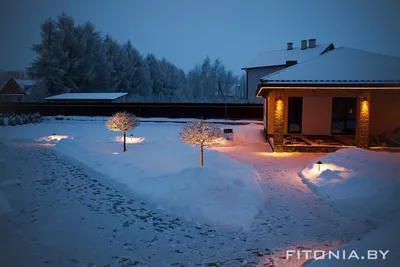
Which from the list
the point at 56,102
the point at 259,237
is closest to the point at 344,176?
the point at 259,237

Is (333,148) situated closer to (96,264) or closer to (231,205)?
(231,205)

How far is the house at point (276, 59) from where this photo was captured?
34.1 meters

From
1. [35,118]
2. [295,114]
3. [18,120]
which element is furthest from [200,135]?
[35,118]

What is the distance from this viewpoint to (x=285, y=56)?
35625 millimetres

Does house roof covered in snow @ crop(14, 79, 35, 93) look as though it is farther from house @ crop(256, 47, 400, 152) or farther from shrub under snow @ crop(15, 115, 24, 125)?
house @ crop(256, 47, 400, 152)

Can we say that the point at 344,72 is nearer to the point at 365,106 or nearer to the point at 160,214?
the point at 365,106

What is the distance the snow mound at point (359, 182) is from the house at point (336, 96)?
3860 millimetres

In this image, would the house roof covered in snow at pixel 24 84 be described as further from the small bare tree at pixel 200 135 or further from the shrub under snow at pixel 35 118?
the small bare tree at pixel 200 135

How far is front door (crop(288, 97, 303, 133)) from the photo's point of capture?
19.0m

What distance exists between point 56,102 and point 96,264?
32.4 metres

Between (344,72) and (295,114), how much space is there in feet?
13.8

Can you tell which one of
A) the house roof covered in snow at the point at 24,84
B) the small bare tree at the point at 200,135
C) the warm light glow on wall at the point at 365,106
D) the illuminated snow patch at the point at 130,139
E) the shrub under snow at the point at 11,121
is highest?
the house roof covered in snow at the point at 24,84

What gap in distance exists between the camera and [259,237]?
20.1ft

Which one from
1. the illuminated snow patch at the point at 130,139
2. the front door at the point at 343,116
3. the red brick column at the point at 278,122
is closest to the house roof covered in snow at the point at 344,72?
the red brick column at the point at 278,122
